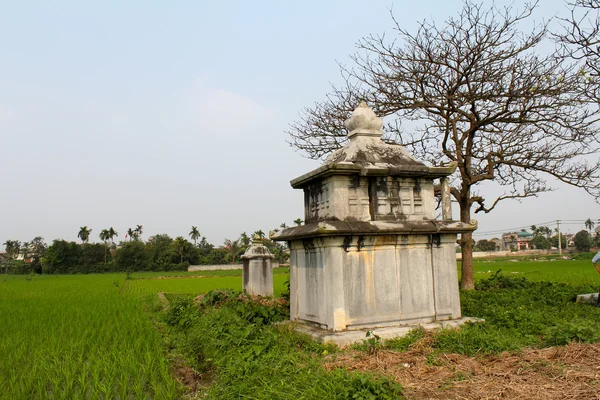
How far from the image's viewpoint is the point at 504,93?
1157cm

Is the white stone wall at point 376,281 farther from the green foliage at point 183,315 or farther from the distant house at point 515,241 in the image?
the distant house at point 515,241

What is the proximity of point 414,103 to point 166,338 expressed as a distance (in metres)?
8.64

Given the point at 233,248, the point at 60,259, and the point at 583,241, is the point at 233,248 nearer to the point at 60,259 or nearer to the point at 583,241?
the point at 60,259

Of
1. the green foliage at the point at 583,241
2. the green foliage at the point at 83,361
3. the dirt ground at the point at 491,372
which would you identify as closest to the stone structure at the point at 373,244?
the dirt ground at the point at 491,372

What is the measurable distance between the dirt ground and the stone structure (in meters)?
1.02

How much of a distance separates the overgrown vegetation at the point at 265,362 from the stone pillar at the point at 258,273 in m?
7.58

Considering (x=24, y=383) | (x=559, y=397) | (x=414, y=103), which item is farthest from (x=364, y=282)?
(x=414, y=103)

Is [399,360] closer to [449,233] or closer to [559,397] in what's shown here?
[559,397]

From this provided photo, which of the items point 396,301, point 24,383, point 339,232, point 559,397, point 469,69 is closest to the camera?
point 559,397

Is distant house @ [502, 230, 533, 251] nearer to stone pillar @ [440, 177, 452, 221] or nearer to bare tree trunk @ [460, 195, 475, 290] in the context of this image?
bare tree trunk @ [460, 195, 475, 290]

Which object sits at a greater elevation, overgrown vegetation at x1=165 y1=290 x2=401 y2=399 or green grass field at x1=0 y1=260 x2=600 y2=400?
overgrown vegetation at x1=165 y1=290 x2=401 y2=399

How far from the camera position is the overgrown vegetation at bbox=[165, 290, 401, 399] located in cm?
367

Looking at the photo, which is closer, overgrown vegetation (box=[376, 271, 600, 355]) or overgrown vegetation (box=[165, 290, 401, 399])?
overgrown vegetation (box=[165, 290, 401, 399])

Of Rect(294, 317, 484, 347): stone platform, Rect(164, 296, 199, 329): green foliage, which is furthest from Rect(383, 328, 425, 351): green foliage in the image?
Rect(164, 296, 199, 329): green foliage
